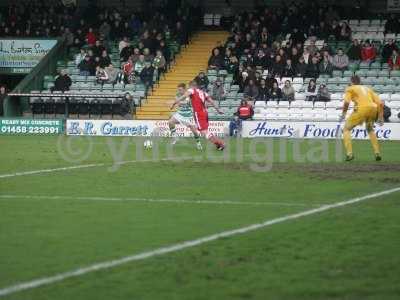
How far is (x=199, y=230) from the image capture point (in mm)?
11695

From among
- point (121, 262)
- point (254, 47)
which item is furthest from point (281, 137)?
point (121, 262)

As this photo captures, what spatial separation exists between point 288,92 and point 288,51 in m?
2.12

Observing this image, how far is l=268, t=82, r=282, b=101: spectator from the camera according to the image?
37688 millimetres

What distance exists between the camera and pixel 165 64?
137 feet

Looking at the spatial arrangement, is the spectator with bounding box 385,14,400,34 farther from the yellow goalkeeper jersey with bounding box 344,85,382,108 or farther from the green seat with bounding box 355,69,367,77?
the yellow goalkeeper jersey with bounding box 344,85,382,108

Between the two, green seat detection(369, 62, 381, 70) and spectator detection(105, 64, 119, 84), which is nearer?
green seat detection(369, 62, 381, 70)

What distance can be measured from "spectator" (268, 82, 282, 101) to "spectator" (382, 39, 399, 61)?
4254 mm

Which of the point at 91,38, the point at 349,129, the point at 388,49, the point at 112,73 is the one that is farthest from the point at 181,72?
the point at 349,129

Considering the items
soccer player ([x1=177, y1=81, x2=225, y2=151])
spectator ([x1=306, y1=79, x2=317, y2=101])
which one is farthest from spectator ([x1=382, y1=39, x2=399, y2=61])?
soccer player ([x1=177, y1=81, x2=225, y2=151])

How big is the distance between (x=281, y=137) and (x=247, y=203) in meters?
20.6

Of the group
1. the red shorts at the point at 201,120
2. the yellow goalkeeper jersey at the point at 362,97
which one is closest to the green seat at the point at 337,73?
the red shorts at the point at 201,120

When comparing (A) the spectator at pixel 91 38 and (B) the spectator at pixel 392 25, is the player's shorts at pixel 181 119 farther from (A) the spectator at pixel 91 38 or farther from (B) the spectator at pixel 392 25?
(A) the spectator at pixel 91 38

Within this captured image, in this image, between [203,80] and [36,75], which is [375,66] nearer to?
[203,80]

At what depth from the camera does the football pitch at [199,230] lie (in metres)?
8.60
